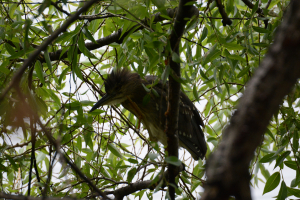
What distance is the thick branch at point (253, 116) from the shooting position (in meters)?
0.50

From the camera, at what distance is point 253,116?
0.52m

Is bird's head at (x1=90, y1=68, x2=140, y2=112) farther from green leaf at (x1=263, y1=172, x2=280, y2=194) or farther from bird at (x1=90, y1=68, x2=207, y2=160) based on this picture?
green leaf at (x1=263, y1=172, x2=280, y2=194)

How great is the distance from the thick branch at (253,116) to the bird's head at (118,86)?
7.26 feet

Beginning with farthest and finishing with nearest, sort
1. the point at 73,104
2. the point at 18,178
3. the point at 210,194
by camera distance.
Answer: the point at 18,178
the point at 73,104
the point at 210,194

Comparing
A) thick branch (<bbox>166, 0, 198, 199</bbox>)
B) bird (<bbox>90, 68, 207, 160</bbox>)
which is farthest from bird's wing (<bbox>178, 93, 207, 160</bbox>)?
thick branch (<bbox>166, 0, 198, 199</bbox>)

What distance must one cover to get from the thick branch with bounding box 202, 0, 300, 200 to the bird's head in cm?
221

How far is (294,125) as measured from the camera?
184cm

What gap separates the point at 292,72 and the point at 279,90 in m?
0.04

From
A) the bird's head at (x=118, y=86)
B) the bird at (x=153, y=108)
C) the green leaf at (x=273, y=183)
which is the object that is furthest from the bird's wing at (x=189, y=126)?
the green leaf at (x=273, y=183)

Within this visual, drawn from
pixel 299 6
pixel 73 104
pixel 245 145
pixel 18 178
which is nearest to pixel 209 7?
pixel 73 104

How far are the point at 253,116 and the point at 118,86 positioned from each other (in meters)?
2.59

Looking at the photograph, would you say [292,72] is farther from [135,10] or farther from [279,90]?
[135,10]

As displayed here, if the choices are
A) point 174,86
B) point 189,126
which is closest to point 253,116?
point 174,86

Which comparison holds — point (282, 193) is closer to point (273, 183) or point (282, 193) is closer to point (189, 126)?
point (273, 183)
